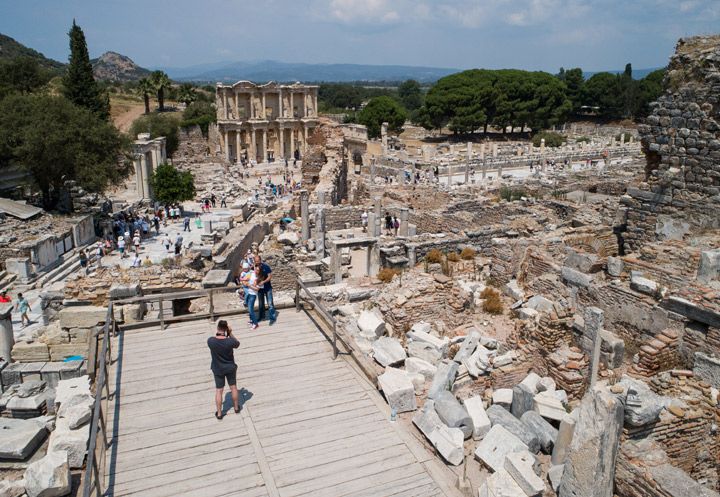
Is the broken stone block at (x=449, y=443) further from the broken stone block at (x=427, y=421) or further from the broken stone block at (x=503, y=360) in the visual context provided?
the broken stone block at (x=503, y=360)

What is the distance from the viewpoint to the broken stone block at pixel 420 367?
8.62m

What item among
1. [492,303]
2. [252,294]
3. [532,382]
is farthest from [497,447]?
[492,303]

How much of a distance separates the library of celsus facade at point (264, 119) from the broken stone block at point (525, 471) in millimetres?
68861

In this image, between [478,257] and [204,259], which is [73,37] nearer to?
[204,259]

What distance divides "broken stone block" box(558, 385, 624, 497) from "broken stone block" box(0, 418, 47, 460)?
712cm

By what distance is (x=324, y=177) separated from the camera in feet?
119

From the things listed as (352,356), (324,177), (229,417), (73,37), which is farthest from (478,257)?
(73,37)

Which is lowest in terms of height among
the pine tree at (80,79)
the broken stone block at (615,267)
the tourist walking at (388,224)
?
the tourist walking at (388,224)

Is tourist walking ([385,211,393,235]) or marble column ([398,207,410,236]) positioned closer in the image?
marble column ([398,207,410,236])

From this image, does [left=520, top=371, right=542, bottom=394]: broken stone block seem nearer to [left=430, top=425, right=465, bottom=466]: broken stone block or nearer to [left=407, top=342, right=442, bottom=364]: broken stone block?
[left=407, top=342, right=442, bottom=364]: broken stone block

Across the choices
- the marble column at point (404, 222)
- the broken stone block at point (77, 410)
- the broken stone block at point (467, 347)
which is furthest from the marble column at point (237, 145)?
the broken stone block at point (77, 410)

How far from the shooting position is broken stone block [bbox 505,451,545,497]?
19.8ft

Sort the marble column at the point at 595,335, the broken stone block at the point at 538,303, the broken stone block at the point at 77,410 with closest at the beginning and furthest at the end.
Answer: the broken stone block at the point at 77,410, the marble column at the point at 595,335, the broken stone block at the point at 538,303

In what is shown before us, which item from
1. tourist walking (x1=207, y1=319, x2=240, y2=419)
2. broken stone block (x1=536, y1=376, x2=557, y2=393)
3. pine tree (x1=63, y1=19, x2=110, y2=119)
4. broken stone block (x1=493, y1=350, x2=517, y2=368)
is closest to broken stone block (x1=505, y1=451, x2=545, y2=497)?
broken stone block (x1=536, y1=376, x2=557, y2=393)
